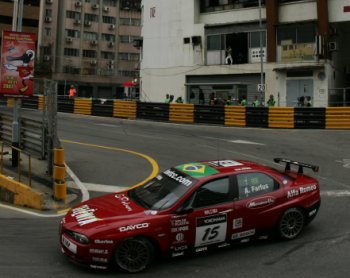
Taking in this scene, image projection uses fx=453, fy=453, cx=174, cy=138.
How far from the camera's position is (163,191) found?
7.35 meters

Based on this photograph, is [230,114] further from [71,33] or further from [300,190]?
[71,33]

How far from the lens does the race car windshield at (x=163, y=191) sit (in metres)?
7.03

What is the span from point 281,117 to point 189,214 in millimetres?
18586

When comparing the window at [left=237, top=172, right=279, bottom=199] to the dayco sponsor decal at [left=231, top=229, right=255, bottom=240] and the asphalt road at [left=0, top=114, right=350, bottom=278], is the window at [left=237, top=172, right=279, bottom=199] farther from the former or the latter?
the asphalt road at [left=0, top=114, right=350, bottom=278]

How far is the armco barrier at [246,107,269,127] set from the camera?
2483 centimetres

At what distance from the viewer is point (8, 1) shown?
7419 cm

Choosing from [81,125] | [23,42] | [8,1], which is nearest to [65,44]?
[8,1]

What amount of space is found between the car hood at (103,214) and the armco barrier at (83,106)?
25.0m

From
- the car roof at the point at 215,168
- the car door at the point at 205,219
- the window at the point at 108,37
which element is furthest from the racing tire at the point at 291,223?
the window at the point at 108,37

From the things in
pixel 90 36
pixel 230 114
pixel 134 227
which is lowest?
pixel 134 227

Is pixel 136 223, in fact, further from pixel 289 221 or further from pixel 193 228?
pixel 289 221

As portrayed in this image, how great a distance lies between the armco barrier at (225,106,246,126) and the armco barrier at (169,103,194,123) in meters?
2.32

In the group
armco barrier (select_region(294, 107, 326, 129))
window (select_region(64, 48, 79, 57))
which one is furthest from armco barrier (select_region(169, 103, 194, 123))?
window (select_region(64, 48, 79, 57))

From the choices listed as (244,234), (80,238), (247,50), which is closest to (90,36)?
(247,50)
